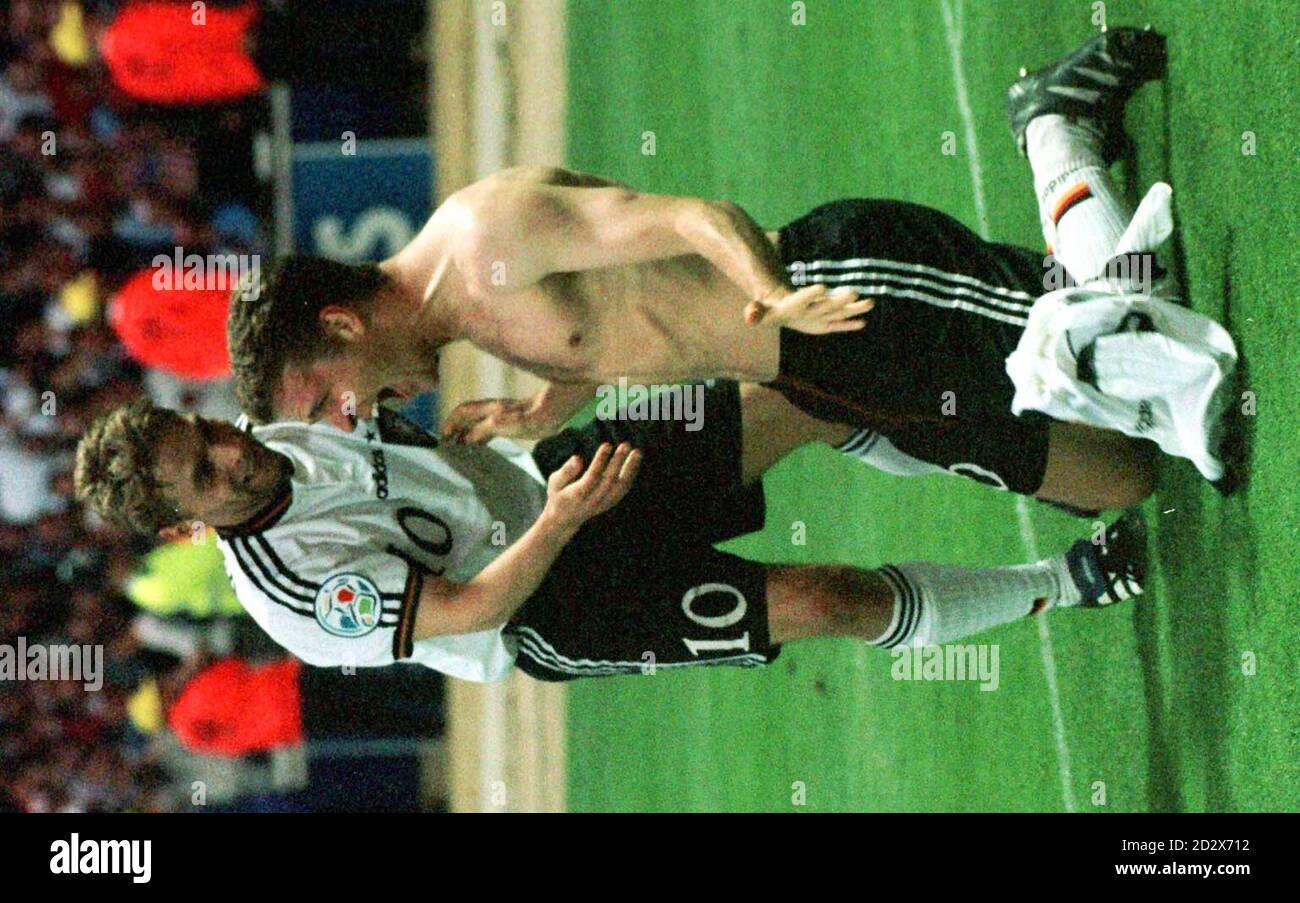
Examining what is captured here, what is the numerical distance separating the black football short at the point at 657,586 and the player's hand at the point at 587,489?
1.39 ft

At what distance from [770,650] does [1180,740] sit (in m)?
0.88

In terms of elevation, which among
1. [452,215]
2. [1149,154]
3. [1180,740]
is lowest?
[1180,740]

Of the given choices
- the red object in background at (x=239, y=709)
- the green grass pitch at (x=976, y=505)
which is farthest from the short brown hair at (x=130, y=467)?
the red object in background at (x=239, y=709)

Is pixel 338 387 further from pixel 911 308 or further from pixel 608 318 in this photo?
pixel 911 308

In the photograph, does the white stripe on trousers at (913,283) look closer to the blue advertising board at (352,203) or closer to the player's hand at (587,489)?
the player's hand at (587,489)

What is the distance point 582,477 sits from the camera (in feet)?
9.38

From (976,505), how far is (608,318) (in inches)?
79.7

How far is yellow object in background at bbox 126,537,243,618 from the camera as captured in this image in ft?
23.5

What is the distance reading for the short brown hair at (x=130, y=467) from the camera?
9.60 ft

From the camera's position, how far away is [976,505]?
4457mm

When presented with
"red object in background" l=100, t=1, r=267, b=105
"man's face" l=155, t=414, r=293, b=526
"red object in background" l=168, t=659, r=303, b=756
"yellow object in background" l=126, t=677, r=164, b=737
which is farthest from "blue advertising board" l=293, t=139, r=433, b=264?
"man's face" l=155, t=414, r=293, b=526
